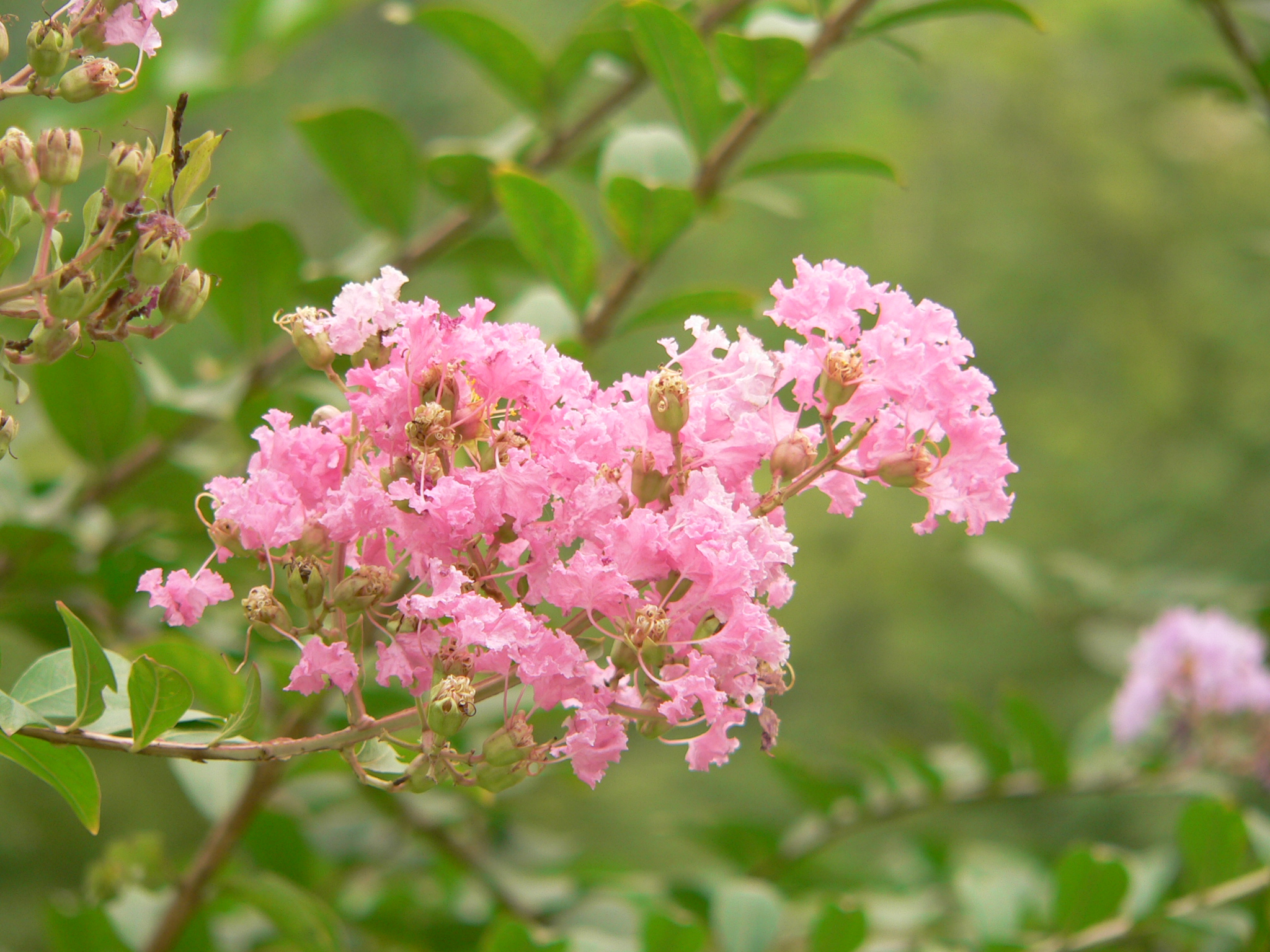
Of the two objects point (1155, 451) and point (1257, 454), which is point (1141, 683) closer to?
point (1257, 454)

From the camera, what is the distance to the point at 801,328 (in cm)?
57

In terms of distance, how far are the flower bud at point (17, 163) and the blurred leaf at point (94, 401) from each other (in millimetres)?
582

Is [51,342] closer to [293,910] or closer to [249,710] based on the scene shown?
[249,710]

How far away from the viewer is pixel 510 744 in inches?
19.9

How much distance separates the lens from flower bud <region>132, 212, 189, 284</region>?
0.48 metres

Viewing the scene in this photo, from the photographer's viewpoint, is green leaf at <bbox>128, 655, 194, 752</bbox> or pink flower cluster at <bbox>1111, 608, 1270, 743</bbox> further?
pink flower cluster at <bbox>1111, 608, 1270, 743</bbox>

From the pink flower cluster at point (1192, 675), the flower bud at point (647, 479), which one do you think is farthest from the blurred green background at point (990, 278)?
the flower bud at point (647, 479)

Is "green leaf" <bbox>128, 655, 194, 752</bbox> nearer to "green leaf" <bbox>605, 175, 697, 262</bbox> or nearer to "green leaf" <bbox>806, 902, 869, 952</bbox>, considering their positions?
"green leaf" <bbox>605, 175, 697, 262</bbox>

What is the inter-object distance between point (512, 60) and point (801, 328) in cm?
70

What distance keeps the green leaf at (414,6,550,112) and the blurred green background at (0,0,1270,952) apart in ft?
4.60

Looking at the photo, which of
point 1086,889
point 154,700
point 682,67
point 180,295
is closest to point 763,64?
point 682,67

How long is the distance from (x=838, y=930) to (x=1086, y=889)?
0.29 meters

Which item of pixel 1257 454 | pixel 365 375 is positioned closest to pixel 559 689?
pixel 365 375

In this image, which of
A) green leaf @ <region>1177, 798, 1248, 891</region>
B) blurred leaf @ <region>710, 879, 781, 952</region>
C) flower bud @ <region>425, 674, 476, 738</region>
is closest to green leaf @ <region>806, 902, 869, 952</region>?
blurred leaf @ <region>710, 879, 781, 952</region>
